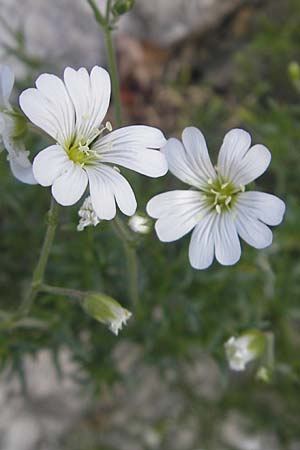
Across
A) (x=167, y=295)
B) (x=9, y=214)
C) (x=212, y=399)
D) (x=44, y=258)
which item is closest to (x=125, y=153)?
(x=44, y=258)

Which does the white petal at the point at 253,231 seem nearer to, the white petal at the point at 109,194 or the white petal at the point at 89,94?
the white petal at the point at 109,194

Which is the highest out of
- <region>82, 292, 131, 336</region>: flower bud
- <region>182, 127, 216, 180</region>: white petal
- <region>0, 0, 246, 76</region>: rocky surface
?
<region>0, 0, 246, 76</region>: rocky surface

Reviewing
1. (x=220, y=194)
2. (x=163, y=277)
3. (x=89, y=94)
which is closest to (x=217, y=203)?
(x=220, y=194)

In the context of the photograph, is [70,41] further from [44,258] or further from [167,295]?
[44,258]

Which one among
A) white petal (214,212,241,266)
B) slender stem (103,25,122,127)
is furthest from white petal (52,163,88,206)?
slender stem (103,25,122,127)

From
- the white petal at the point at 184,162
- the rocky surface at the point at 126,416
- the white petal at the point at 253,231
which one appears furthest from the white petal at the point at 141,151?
the rocky surface at the point at 126,416

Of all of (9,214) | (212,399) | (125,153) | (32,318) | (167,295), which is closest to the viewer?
(125,153)

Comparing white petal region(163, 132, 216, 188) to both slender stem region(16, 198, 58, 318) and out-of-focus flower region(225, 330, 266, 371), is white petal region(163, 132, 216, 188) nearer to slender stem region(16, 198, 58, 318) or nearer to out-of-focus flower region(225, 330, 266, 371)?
slender stem region(16, 198, 58, 318)
